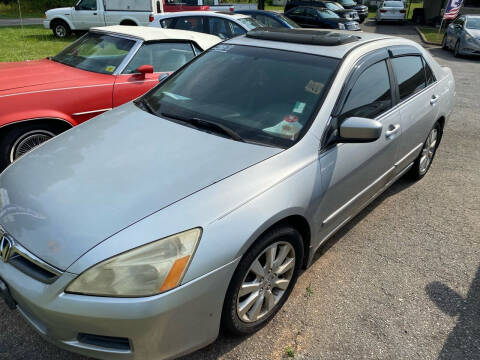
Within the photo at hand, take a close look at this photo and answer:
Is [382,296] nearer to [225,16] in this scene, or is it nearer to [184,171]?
[184,171]

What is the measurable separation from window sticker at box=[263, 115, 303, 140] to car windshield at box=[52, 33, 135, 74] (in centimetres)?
272

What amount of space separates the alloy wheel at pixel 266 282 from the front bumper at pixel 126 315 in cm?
27

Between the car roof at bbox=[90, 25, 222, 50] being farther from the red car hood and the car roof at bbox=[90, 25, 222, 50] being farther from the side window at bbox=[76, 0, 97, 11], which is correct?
the side window at bbox=[76, 0, 97, 11]

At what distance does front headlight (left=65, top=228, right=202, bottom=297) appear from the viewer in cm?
170

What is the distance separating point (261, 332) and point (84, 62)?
386cm

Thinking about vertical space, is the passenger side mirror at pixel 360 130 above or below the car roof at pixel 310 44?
below

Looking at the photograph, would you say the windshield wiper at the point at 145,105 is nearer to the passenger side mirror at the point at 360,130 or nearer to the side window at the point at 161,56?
the passenger side mirror at the point at 360,130

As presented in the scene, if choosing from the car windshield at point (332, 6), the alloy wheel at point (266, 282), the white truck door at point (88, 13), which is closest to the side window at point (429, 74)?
the alloy wheel at point (266, 282)

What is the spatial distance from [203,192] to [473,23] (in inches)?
611

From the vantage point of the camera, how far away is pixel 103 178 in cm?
214

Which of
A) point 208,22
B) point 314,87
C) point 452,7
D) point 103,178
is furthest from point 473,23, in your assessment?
point 103,178

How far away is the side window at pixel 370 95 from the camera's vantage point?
271cm

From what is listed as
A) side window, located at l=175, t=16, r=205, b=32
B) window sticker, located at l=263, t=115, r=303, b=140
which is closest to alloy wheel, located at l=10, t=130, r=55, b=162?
window sticker, located at l=263, t=115, r=303, b=140

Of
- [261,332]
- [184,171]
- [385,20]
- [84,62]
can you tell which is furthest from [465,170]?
[385,20]
